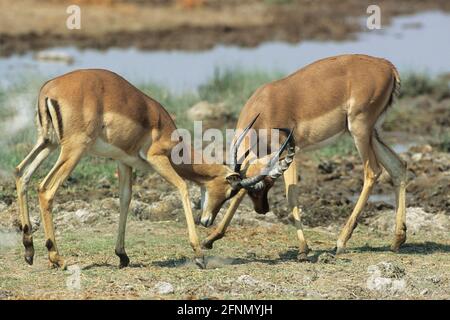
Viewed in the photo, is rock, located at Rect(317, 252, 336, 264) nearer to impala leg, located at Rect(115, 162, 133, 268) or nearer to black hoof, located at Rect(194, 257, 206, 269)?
black hoof, located at Rect(194, 257, 206, 269)

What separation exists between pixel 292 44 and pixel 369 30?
2.72 m

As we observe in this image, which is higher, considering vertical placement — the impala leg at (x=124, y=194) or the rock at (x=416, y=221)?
the impala leg at (x=124, y=194)

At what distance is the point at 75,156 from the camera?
9.27m

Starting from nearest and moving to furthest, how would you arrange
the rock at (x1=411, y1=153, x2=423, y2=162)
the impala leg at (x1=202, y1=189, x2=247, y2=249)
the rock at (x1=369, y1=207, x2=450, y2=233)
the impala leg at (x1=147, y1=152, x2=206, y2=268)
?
the impala leg at (x1=147, y1=152, x2=206, y2=268)
the impala leg at (x1=202, y1=189, x2=247, y2=249)
the rock at (x1=369, y1=207, x2=450, y2=233)
the rock at (x1=411, y1=153, x2=423, y2=162)

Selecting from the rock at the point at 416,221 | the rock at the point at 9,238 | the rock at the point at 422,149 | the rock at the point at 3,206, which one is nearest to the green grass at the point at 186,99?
the rock at the point at 422,149

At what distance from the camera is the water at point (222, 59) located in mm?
19344

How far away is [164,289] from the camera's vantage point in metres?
8.62

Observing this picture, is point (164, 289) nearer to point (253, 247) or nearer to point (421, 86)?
point (253, 247)

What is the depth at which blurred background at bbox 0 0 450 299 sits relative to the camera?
1148 cm

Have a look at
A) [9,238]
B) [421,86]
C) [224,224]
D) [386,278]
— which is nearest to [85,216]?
[9,238]

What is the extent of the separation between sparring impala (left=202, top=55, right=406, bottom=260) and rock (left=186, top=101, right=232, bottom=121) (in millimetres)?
5354

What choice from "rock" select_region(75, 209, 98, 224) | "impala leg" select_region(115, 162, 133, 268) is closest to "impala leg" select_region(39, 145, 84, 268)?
"impala leg" select_region(115, 162, 133, 268)

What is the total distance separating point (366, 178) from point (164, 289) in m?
2.96

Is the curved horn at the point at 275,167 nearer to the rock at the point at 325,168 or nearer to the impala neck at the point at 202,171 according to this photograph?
the impala neck at the point at 202,171
